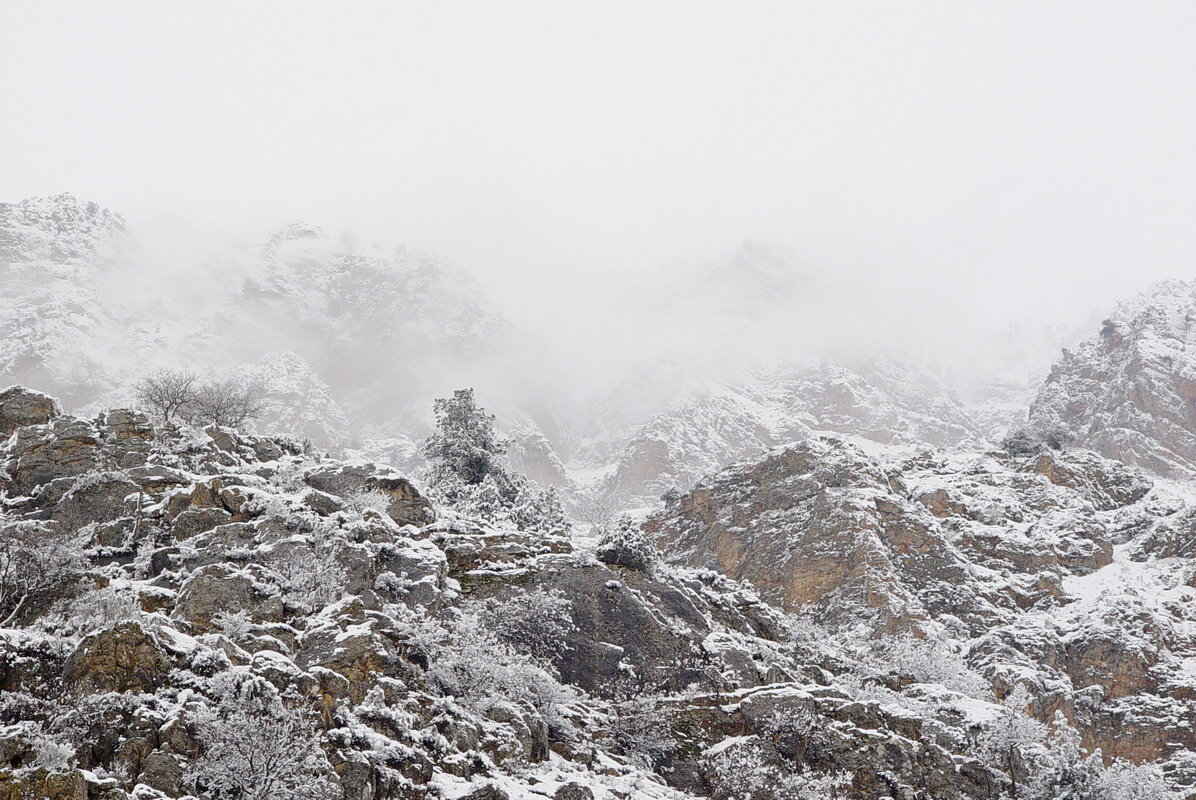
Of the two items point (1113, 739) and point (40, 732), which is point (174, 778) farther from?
point (1113, 739)

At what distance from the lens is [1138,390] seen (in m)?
163

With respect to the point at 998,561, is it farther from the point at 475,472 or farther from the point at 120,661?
the point at 120,661

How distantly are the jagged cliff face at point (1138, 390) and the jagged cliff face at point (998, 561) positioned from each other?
5168 centimetres

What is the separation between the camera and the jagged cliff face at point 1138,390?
153750 mm

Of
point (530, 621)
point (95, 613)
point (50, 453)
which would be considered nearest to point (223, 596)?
point (95, 613)

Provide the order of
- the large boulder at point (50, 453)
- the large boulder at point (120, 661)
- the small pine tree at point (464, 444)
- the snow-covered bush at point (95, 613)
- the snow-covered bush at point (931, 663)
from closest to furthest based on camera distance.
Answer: the large boulder at point (120, 661) → the snow-covered bush at point (95, 613) → the large boulder at point (50, 453) → the snow-covered bush at point (931, 663) → the small pine tree at point (464, 444)

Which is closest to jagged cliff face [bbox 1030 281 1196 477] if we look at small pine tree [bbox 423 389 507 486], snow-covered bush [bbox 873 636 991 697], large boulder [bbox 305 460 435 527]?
snow-covered bush [bbox 873 636 991 697]

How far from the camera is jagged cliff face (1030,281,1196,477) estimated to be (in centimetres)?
15375

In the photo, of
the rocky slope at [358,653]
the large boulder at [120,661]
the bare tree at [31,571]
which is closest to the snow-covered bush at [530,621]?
the rocky slope at [358,653]

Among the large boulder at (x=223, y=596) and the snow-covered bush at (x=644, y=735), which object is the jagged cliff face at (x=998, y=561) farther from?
the large boulder at (x=223, y=596)

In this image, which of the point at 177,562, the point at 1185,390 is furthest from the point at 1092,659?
the point at 1185,390

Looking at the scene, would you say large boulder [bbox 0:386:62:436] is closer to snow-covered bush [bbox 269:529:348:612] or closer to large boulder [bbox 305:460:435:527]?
large boulder [bbox 305:460:435:527]

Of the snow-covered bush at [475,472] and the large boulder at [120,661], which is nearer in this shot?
the large boulder at [120,661]

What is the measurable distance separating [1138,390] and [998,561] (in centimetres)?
9553
